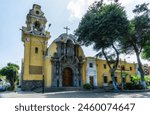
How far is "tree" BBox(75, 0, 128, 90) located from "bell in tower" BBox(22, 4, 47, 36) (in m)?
7.20

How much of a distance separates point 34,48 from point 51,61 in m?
3.24

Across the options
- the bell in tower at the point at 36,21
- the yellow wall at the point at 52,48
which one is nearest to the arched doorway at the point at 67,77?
the yellow wall at the point at 52,48

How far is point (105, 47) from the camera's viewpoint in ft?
79.9

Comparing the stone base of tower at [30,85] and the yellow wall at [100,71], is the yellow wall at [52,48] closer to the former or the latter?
the stone base of tower at [30,85]

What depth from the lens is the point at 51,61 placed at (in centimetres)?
2778

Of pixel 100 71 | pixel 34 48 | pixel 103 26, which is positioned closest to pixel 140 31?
pixel 103 26

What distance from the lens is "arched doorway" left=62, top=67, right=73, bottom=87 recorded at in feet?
93.9

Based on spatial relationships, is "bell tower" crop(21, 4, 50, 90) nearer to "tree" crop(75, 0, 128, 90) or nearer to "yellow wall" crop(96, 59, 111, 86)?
"tree" crop(75, 0, 128, 90)

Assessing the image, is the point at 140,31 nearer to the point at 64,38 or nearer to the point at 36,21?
the point at 64,38

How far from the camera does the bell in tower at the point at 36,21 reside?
28.5m

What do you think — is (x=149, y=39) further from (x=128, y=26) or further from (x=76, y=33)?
(x=76, y=33)

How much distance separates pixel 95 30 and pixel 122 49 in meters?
8.73

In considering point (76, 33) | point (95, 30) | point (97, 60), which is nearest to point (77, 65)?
point (97, 60)

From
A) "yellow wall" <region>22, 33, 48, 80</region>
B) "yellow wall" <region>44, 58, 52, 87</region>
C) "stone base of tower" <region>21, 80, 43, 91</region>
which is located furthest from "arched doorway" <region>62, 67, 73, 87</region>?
"stone base of tower" <region>21, 80, 43, 91</region>
